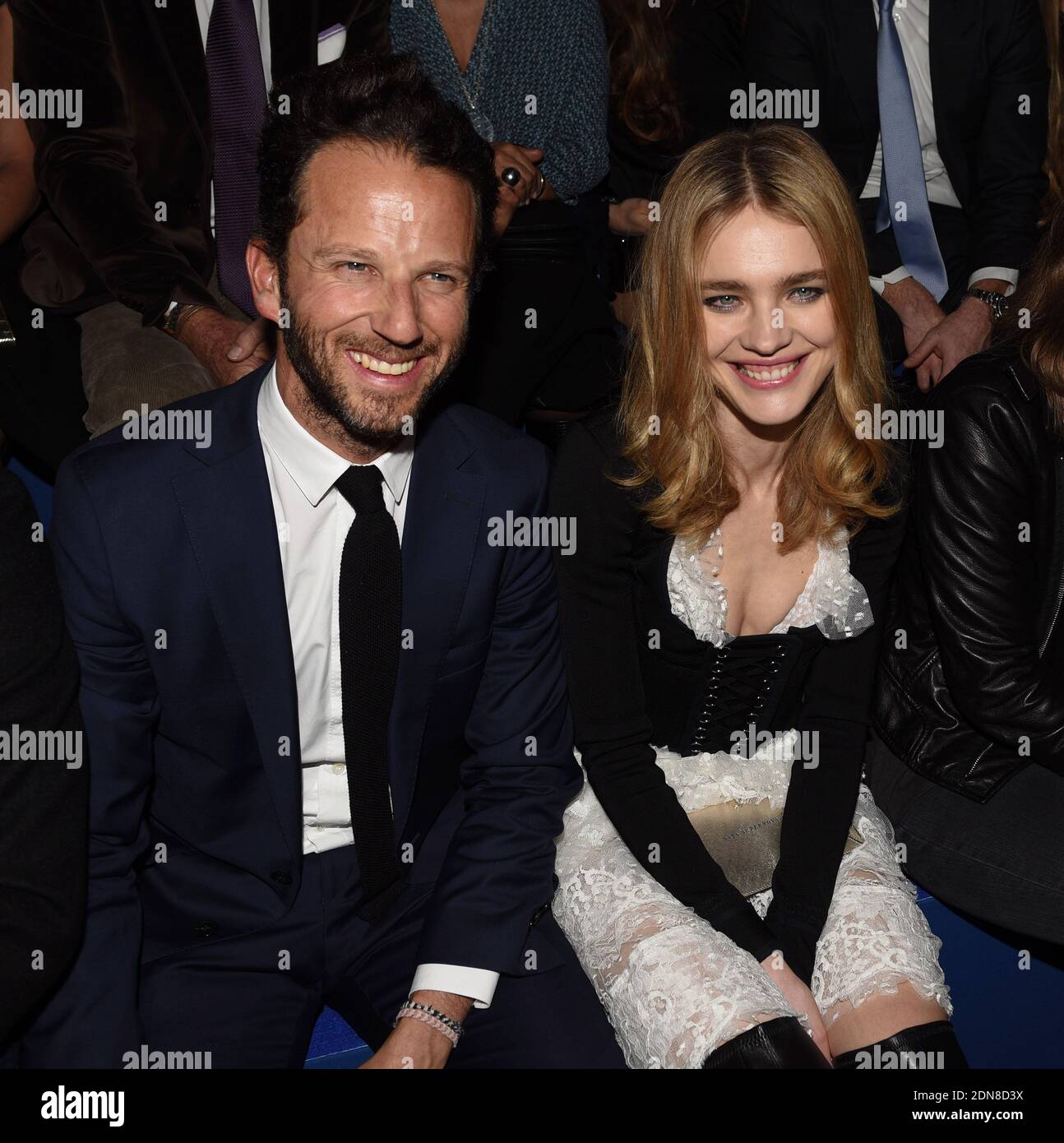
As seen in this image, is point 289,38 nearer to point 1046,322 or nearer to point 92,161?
point 92,161

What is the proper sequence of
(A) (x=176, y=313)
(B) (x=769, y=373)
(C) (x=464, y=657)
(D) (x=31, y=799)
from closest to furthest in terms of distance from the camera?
(D) (x=31, y=799) < (C) (x=464, y=657) < (B) (x=769, y=373) < (A) (x=176, y=313)

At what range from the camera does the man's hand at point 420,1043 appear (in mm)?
1664

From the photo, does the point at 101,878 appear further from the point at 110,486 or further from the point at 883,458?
the point at 883,458

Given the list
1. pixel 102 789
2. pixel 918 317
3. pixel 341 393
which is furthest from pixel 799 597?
pixel 918 317

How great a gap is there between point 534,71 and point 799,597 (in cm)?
133

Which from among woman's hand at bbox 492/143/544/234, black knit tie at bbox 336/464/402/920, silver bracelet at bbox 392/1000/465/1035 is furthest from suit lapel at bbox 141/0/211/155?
silver bracelet at bbox 392/1000/465/1035

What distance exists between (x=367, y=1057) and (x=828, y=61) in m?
2.40

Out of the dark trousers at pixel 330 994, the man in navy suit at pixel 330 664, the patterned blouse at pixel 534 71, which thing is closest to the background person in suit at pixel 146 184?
the patterned blouse at pixel 534 71

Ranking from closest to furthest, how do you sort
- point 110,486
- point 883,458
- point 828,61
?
point 110,486 < point 883,458 < point 828,61

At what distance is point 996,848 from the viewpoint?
208cm

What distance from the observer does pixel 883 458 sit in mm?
2020

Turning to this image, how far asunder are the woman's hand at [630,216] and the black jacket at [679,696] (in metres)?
1.06
